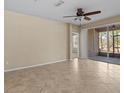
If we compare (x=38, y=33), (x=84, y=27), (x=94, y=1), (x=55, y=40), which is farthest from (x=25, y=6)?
(x=84, y=27)

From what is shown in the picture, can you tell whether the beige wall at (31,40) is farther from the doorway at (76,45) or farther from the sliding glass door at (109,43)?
the sliding glass door at (109,43)

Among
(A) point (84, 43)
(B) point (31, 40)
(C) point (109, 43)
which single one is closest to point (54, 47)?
(B) point (31, 40)

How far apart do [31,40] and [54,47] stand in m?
1.82

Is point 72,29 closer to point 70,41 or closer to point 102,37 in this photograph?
point 70,41

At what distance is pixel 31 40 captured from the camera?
20.6 ft

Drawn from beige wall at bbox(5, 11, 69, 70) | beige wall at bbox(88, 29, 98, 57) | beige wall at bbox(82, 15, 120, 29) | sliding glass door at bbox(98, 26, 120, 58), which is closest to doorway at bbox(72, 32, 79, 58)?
beige wall at bbox(82, 15, 120, 29)

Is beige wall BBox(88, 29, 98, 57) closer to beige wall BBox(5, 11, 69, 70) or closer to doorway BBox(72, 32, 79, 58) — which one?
doorway BBox(72, 32, 79, 58)

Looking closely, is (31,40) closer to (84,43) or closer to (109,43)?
(84,43)

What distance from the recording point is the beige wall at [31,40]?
5426mm

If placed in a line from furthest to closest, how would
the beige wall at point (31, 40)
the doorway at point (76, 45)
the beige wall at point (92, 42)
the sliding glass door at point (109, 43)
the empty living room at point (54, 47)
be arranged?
the beige wall at point (92, 42)
the doorway at point (76, 45)
the sliding glass door at point (109, 43)
the beige wall at point (31, 40)
the empty living room at point (54, 47)

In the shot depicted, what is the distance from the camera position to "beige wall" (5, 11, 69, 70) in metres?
5.43

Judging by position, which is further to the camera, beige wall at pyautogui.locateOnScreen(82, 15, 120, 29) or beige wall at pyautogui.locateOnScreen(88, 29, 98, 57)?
beige wall at pyautogui.locateOnScreen(88, 29, 98, 57)

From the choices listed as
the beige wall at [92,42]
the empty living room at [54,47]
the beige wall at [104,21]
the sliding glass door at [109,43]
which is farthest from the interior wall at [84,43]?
the sliding glass door at [109,43]

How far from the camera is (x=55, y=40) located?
772 centimetres
